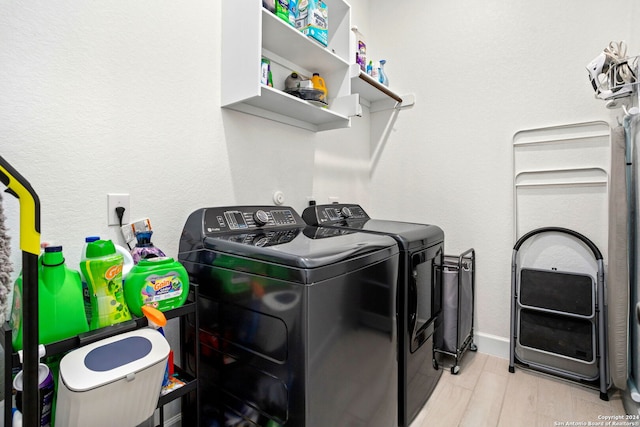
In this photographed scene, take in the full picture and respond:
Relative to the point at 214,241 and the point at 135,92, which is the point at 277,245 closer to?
the point at 214,241

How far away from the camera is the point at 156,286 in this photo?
96 cm

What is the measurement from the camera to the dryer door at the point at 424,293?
1.49 m

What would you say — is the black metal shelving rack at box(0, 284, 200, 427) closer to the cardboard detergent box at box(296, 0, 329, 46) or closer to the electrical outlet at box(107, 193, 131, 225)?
the electrical outlet at box(107, 193, 131, 225)

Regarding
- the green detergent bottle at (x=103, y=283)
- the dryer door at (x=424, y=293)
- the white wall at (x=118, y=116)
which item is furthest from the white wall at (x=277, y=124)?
the dryer door at (x=424, y=293)

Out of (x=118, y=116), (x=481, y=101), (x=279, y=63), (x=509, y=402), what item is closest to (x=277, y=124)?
(x=279, y=63)

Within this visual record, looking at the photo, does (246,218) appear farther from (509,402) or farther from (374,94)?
(509,402)

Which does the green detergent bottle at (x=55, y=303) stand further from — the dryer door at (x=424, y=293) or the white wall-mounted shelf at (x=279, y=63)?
the dryer door at (x=424, y=293)

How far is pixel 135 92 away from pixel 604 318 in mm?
2614

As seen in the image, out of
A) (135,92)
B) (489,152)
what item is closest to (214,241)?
(135,92)

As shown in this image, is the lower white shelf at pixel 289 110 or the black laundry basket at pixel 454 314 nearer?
the lower white shelf at pixel 289 110

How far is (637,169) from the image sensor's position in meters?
1.56

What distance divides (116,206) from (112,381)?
668 mm

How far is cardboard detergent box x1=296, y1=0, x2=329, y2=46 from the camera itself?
163 centimetres

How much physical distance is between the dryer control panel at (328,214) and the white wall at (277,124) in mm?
159
